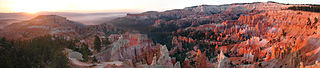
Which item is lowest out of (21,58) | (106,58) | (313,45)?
(106,58)

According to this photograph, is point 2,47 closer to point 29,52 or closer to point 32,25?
point 29,52

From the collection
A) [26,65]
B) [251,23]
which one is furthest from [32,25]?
[251,23]

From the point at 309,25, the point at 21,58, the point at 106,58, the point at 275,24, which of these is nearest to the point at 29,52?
the point at 21,58

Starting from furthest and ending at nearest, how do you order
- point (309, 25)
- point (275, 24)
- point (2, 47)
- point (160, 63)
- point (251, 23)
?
point (251, 23)
point (275, 24)
point (309, 25)
point (2, 47)
point (160, 63)

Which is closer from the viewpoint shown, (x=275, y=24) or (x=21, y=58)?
(x=21, y=58)

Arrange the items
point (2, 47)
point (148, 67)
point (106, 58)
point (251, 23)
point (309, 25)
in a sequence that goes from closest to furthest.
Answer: point (148, 67) < point (2, 47) < point (106, 58) < point (309, 25) < point (251, 23)

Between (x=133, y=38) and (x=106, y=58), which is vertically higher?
(x=133, y=38)

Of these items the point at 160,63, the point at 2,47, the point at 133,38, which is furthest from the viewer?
the point at 133,38

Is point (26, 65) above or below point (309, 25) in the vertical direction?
below

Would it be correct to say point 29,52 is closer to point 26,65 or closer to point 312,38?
point 26,65
